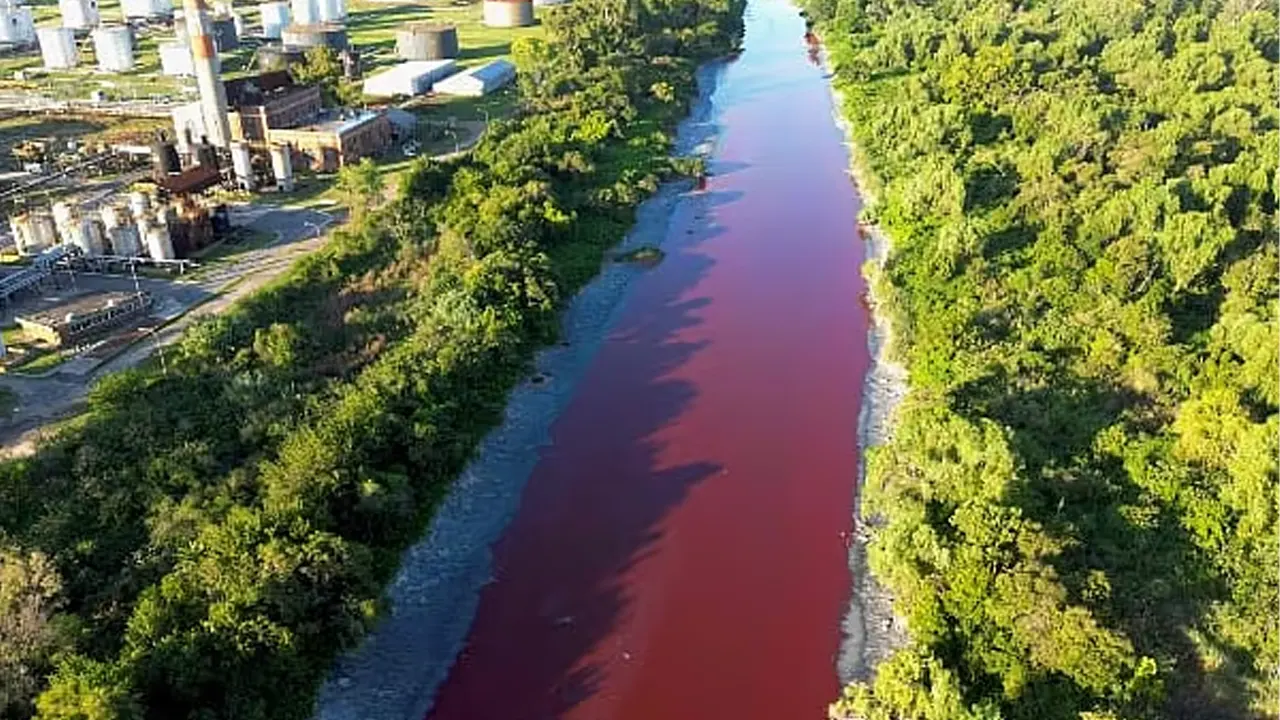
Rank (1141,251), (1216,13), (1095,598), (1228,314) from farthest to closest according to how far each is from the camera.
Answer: (1216,13)
(1141,251)
(1228,314)
(1095,598)

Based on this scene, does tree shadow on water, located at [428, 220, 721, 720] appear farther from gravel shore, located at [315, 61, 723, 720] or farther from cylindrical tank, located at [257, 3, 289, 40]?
cylindrical tank, located at [257, 3, 289, 40]

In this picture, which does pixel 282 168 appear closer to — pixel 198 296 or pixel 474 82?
pixel 198 296

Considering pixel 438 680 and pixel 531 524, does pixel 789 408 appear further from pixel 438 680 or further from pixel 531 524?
pixel 438 680

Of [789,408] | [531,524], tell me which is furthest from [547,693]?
[789,408]

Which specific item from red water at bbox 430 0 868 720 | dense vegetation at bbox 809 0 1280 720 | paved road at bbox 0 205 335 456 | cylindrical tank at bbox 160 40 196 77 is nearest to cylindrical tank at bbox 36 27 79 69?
cylindrical tank at bbox 160 40 196 77

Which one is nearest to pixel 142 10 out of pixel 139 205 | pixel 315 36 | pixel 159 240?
pixel 315 36

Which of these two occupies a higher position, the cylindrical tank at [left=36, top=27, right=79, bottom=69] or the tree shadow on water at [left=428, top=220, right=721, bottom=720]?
the cylindrical tank at [left=36, top=27, right=79, bottom=69]
